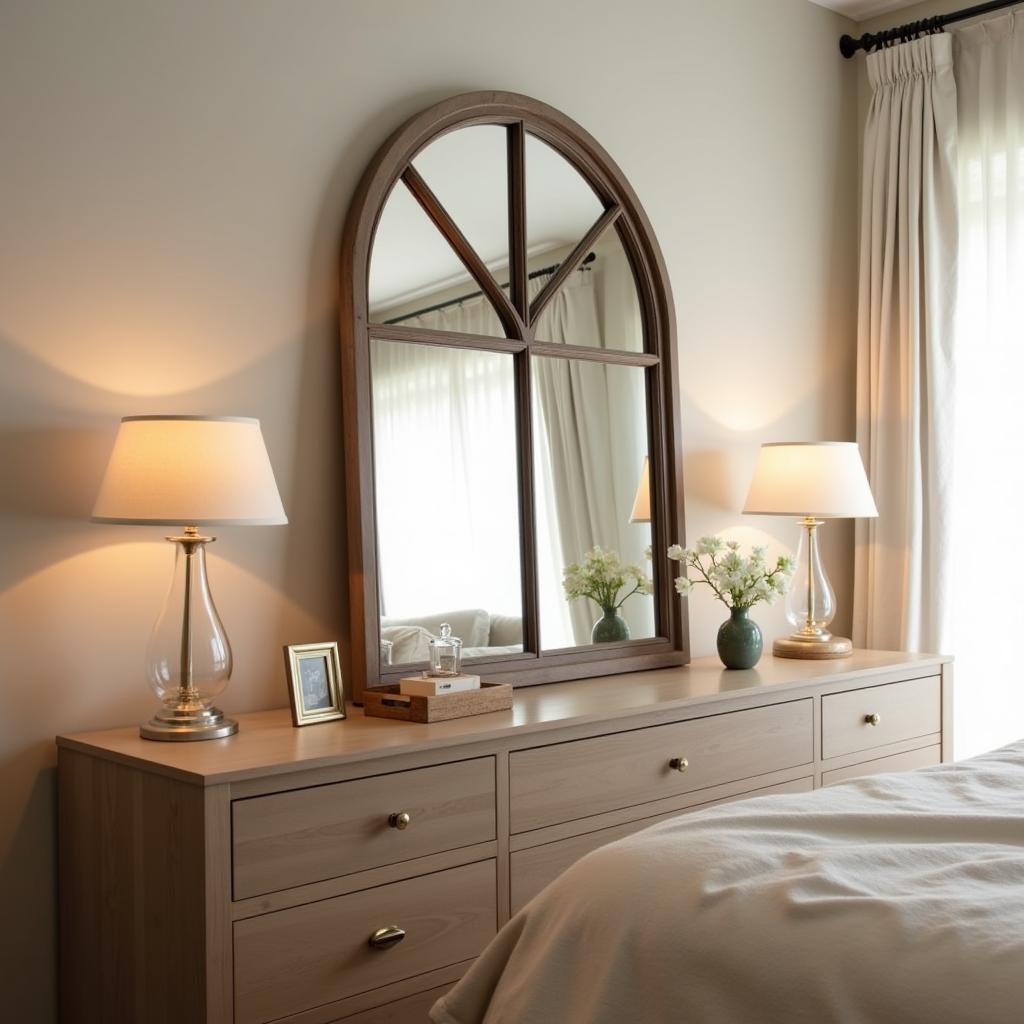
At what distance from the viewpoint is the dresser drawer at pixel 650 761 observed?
82.9 inches

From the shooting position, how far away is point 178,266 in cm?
219

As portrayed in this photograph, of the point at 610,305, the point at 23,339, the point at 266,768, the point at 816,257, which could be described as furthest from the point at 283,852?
the point at 816,257

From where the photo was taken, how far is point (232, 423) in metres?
1.96

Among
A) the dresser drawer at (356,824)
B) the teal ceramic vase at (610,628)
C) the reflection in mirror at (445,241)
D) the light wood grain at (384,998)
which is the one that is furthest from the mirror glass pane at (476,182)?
the light wood grain at (384,998)

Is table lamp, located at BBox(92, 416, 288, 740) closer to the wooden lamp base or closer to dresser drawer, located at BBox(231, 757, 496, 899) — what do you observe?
dresser drawer, located at BBox(231, 757, 496, 899)

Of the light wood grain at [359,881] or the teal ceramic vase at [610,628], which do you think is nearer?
the light wood grain at [359,881]

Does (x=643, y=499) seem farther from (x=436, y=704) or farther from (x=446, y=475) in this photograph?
(x=436, y=704)

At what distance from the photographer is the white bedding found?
3.41ft

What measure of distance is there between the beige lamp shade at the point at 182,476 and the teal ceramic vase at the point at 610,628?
104 centimetres

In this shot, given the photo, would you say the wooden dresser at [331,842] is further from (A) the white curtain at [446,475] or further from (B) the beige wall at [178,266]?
(A) the white curtain at [446,475]

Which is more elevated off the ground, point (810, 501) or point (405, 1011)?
point (810, 501)

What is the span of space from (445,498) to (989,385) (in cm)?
177

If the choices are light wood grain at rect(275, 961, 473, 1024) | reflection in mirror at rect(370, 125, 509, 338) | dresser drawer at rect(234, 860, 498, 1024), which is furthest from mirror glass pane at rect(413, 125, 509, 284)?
light wood grain at rect(275, 961, 473, 1024)

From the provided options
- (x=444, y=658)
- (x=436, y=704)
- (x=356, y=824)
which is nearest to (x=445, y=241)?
(x=444, y=658)
